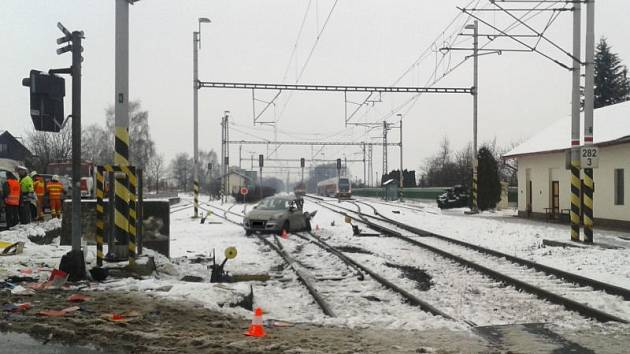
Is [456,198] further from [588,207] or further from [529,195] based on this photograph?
[588,207]

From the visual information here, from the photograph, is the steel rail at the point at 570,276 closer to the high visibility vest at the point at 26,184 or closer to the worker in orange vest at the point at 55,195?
the high visibility vest at the point at 26,184

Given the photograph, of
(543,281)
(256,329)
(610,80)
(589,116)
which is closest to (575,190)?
(589,116)

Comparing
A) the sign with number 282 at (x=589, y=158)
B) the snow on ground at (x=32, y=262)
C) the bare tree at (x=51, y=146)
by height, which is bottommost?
the snow on ground at (x=32, y=262)

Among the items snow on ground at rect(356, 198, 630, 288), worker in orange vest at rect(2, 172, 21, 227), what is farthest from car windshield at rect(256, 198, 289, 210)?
worker in orange vest at rect(2, 172, 21, 227)

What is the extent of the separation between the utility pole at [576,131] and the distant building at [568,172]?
20.5 ft

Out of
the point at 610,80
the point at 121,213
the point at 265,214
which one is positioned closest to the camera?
the point at 121,213

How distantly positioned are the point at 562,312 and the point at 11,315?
7.33 meters

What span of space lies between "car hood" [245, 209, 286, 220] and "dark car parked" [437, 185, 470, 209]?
23947 mm

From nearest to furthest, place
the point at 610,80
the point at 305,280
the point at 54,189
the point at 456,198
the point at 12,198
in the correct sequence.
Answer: the point at 305,280 < the point at 12,198 < the point at 54,189 < the point at 456,198 < the point at 610,80

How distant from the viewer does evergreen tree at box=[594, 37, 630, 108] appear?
59.9 m

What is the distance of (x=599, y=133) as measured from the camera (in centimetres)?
2680

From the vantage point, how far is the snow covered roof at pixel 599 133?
24531mm

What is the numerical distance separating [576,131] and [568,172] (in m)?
11.0

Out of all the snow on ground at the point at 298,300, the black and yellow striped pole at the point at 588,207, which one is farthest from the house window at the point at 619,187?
the snow on ground at the point at 298,300
